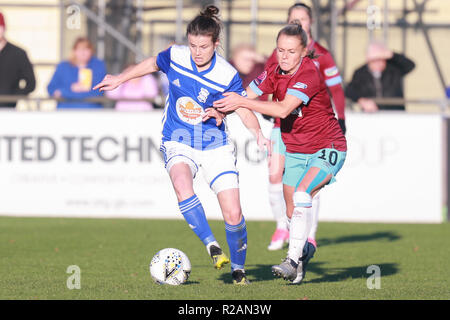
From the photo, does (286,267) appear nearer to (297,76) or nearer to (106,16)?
(297,76)

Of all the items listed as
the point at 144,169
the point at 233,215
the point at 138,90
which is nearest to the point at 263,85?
the point at 233,215

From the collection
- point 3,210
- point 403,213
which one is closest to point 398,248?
point 403,213

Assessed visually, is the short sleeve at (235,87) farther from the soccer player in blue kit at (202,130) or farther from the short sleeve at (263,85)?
the short sleeve at (263,85)

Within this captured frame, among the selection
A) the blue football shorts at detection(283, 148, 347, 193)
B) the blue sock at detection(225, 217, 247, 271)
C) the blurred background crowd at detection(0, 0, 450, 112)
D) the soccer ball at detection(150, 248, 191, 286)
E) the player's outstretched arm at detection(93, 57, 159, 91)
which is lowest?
the soccer ball at detection(150, 248, 191, 286)

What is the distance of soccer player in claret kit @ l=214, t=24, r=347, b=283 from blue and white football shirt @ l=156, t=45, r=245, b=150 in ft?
0.78

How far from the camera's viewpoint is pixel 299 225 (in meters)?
7.47

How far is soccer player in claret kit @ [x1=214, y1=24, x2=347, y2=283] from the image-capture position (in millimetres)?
7328

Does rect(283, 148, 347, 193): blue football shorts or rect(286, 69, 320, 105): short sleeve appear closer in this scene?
rect(286, 69, 320, 105): short sleeve

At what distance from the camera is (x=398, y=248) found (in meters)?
10.8

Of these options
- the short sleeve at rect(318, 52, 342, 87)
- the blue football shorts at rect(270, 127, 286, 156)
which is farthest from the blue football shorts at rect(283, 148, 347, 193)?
the short sleeve at rect(318, 52, 342, 87)

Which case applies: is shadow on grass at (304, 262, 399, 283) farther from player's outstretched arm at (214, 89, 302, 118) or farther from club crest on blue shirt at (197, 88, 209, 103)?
club crest on blue shirt at (197, 88, 209, 103)

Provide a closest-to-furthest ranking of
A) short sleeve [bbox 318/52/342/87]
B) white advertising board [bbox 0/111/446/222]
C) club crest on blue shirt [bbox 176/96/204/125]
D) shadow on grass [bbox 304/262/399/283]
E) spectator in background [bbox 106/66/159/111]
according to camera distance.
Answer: club crest on blue shirt [bbox 176/96/204/125]
shadow on grass [bbox 304/262/399/283]
short sleeve [bbox 318/52/342/87]
white advertising board [bbox 0/111/446/222]
spectator in background [bbox 106/66/159/111]

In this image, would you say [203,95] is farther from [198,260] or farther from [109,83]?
[198,260]
